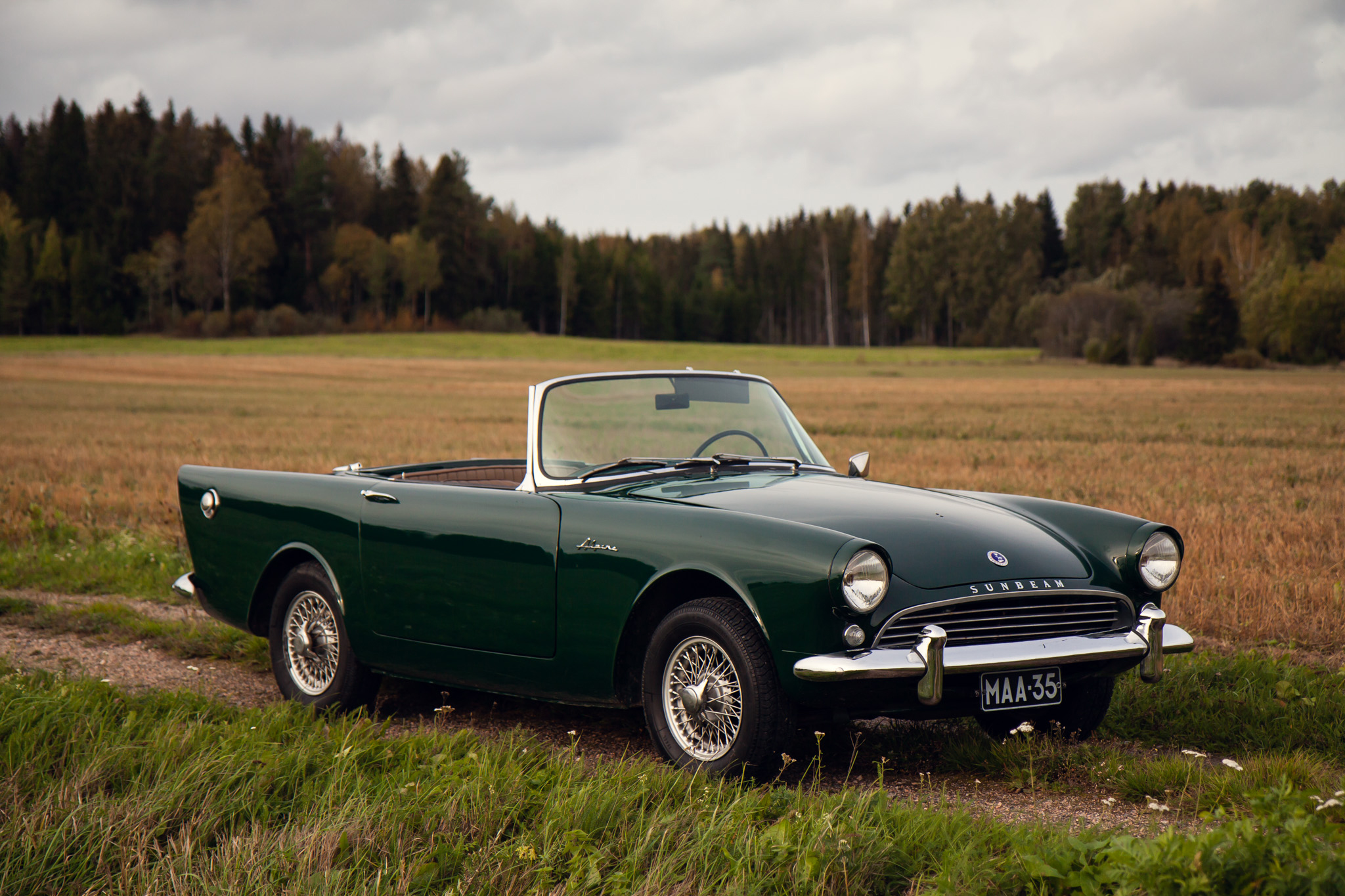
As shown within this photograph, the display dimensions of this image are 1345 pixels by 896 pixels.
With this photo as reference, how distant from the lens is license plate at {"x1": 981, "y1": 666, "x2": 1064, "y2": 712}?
368 cm

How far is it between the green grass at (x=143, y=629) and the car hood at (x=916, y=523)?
293cm

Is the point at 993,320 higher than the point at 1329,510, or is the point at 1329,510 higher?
A: the point at 993,320

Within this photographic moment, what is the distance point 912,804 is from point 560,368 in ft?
174

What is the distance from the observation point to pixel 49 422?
22078 mm

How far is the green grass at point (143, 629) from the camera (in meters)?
6.14

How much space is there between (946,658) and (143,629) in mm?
4922

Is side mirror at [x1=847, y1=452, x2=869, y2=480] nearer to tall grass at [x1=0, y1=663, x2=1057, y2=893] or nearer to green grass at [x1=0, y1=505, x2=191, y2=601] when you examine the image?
tall grass at [x1=0, y1=663, x2=1057, y2=893]

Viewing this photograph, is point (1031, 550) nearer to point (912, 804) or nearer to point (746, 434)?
point (912, 804)

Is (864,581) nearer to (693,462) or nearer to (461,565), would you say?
(693,462)

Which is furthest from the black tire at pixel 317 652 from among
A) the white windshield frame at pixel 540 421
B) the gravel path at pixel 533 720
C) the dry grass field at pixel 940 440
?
the dry grass field at pixel 940 440

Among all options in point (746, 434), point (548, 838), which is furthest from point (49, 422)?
point (548, 838)

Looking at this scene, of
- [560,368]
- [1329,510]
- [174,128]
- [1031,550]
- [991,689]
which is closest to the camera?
[991,689]

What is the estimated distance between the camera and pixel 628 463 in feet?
16.0

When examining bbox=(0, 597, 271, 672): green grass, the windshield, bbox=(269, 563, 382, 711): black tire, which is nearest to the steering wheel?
the windshield
